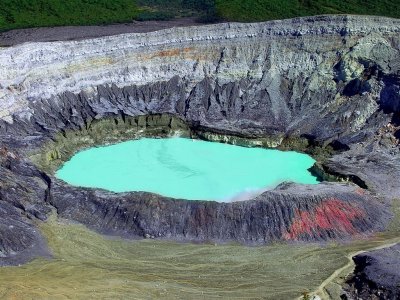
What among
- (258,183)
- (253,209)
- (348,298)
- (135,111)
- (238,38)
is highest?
(238,38)

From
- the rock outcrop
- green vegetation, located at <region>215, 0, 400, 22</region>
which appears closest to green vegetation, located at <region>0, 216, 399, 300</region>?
the rock outcrop

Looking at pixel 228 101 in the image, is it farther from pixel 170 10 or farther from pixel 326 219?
pixel 326 219

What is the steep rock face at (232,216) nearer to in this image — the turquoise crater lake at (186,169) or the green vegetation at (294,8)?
the turquoise crater lake at (186,169)

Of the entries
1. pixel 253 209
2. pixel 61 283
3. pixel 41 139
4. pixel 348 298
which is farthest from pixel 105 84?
pixel 348 298

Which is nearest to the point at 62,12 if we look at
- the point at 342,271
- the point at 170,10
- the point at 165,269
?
the point at 170,10

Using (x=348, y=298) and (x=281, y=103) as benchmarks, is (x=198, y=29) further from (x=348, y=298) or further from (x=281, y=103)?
(x=348, y=298)

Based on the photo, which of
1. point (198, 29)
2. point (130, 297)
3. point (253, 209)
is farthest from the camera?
point (198, 29)
